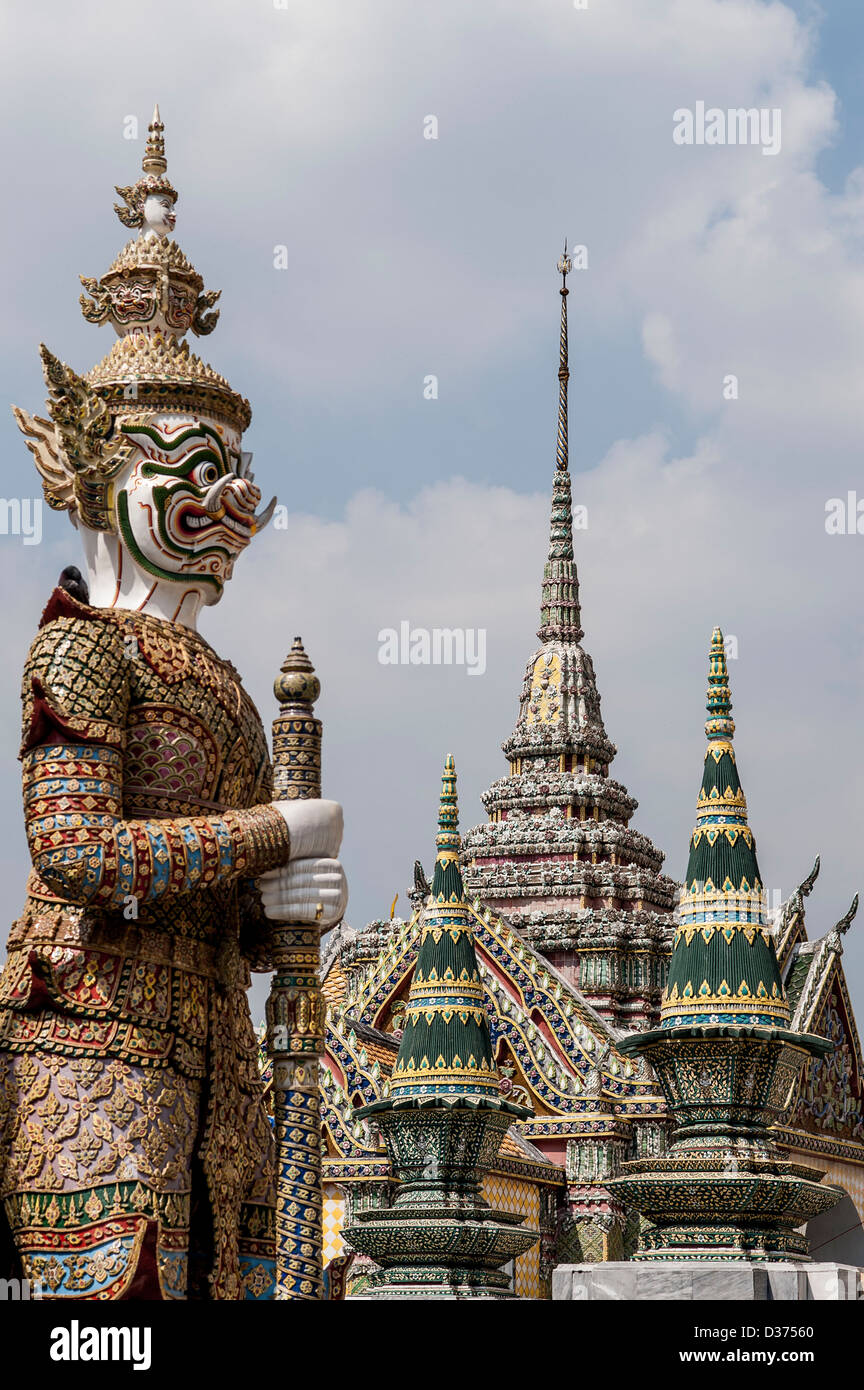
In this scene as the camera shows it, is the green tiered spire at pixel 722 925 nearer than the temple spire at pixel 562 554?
Yes

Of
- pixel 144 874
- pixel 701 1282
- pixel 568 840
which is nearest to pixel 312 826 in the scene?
pixel 144 874

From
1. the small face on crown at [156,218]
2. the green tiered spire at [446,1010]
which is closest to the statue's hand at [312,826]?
the small face on crown at [156,218]

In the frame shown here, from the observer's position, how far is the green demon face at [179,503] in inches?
343

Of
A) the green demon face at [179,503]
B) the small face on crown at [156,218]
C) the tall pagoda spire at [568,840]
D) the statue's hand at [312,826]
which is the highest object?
the tall pagoda spire at [568,840]

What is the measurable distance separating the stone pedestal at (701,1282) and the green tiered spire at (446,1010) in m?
3.57

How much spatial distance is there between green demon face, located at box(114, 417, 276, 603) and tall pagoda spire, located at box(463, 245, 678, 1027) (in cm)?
1581

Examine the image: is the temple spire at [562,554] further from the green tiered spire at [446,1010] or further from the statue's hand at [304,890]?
the statue's hand at [304,890]

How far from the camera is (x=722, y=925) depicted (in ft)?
47.6

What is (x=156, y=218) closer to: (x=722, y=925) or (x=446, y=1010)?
(x=722, y=925)

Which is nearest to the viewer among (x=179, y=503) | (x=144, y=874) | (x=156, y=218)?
(x=144, y=874)

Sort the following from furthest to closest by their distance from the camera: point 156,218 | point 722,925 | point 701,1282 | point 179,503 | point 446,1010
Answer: point 446,1010 < point 722,925 < point 701,1282 < point 156,218 < point 179,503

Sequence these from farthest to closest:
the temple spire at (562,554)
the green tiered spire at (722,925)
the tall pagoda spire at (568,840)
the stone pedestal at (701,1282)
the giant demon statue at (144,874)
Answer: the temple spire at (562,554), the tall pagoda spire at (568,840), the green tiered spire at (722,925), the stone pedestal at (701,1282), the giant demon statue at (144,874)

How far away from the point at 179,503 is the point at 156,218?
1.47 metres
